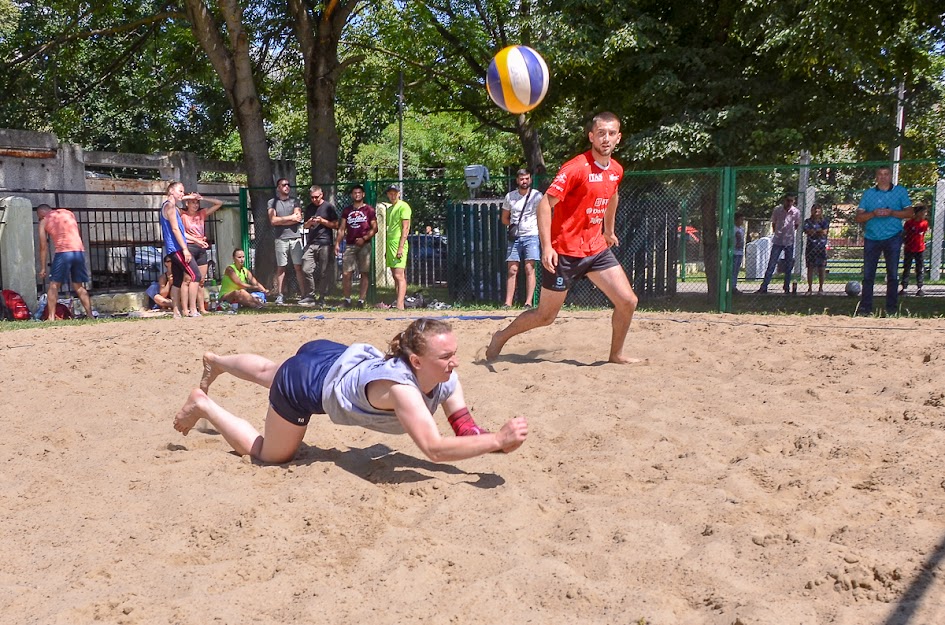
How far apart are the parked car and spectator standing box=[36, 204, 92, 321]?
4.95 m

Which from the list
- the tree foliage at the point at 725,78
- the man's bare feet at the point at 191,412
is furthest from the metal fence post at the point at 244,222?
the man's bare feet at the point at 191,412

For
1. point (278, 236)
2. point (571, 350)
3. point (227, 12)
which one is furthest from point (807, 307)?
point (227, 12)

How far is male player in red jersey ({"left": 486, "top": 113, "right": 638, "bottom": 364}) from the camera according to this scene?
6867 mm

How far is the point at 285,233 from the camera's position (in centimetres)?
1387

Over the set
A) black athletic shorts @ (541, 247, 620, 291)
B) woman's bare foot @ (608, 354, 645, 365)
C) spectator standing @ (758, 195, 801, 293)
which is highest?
spectator standing @ (758, 195, 801, 293)

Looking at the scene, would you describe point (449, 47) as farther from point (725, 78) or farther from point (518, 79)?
point (518, 79)

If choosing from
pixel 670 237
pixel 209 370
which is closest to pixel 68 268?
pixel 209 370

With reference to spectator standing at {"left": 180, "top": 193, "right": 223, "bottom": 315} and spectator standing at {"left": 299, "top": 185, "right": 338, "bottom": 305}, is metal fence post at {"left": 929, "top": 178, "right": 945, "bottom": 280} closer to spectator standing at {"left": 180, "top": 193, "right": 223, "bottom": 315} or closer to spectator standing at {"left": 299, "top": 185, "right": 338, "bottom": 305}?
spectator standing at {"left": 299, "top": 185, "right": 338, "bottom": 305}

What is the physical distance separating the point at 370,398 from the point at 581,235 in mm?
3346

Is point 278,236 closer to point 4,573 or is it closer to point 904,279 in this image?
point 904,279

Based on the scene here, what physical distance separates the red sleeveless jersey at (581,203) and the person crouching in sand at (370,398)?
9.33 ft

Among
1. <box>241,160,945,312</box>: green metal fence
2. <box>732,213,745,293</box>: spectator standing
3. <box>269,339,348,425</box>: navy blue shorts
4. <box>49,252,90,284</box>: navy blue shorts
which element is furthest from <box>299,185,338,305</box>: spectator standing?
<box>269,339,348,425</box>: navy blue shorts

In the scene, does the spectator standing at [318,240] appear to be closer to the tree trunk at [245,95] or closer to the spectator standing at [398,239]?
the spectator standing at [398,239]

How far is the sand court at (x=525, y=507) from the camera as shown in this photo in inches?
125
